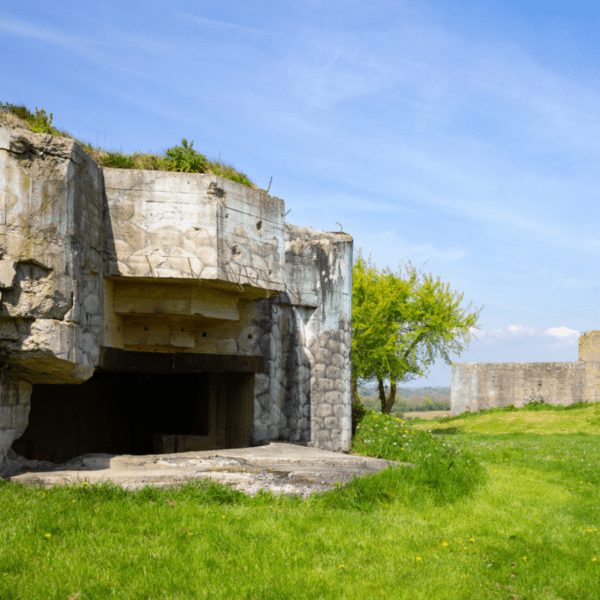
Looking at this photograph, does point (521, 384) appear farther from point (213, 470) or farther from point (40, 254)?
point (40, 254)

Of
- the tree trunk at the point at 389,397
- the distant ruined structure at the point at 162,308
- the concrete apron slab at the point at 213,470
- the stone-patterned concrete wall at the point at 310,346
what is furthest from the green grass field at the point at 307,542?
the tree trunk at the point at 389,397

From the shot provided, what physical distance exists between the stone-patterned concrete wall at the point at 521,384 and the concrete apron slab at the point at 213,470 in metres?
21.3

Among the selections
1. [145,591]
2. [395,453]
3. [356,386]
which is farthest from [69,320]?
[356,386]

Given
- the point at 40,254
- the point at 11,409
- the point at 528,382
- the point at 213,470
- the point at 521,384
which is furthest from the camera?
the point at 521,384

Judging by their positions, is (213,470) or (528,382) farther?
(528,382)

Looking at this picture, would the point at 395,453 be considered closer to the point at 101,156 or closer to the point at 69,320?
the point at 69,320

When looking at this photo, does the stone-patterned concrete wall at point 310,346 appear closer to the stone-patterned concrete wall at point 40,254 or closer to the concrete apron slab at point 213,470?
the concrete apron slab at point 213,470

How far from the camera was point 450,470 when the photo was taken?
861 centimetres

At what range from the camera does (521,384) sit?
2855 centimetres

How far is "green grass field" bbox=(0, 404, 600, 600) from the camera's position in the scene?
4645 mm

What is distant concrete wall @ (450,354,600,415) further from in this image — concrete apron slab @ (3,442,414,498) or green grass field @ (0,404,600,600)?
concrete apron slab @ (3,442,414,498)

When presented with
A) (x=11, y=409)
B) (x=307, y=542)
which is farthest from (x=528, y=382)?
(x=11, y=409)

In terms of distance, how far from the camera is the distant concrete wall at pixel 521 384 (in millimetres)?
27453

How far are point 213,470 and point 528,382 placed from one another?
23820 millimetres
